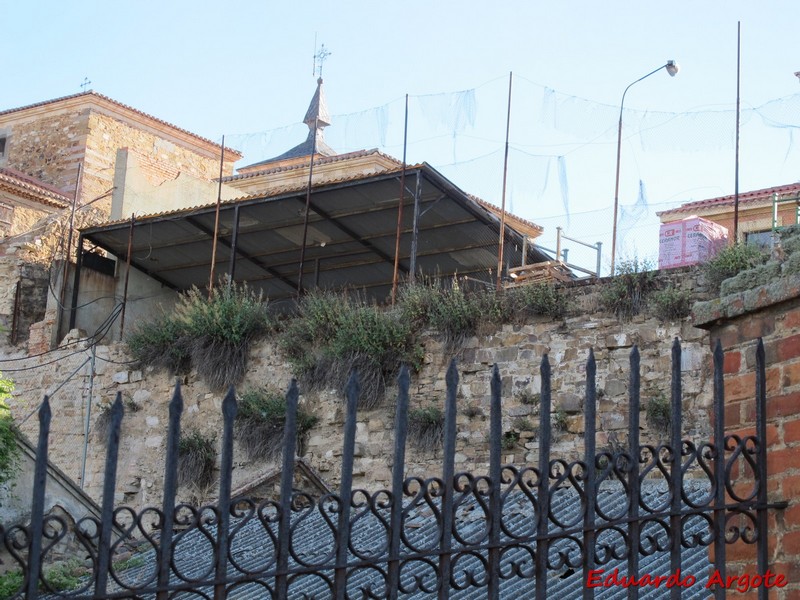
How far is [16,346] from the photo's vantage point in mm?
19656

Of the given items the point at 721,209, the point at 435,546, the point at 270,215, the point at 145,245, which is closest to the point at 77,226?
the point at 145,245

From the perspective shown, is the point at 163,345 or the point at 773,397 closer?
the point at 773,397

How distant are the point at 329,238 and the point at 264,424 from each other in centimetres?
439

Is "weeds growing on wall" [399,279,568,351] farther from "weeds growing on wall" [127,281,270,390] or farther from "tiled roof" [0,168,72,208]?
"tiled roof" [0,168,72,208]

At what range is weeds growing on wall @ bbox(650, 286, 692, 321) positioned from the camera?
1335 cm

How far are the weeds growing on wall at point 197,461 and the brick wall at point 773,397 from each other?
11.7m

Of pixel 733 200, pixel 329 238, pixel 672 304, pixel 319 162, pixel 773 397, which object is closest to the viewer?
pixel 773 397

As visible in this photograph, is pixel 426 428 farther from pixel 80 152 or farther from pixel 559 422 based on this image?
pixel 80 152

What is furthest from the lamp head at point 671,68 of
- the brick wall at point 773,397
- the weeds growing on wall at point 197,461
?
the brick wall at point 773,397

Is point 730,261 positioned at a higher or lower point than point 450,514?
higher

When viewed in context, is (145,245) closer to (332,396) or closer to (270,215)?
(270,215)

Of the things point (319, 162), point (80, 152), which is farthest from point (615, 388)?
point (80, 152)

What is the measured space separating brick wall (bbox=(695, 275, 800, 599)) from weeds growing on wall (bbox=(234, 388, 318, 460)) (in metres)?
10.7

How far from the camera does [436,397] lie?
1452cm
